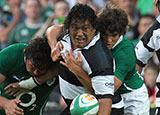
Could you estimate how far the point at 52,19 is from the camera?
30.2ft

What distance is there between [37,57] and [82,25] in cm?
74

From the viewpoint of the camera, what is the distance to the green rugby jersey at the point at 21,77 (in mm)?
5234

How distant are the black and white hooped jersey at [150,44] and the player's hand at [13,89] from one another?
143 cm

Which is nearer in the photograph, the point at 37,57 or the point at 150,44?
the point at 37,57

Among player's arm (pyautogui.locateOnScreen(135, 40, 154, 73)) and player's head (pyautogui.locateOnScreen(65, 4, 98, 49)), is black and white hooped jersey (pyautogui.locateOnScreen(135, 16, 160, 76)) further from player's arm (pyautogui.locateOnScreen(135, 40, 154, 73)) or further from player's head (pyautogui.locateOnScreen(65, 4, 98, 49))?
player's head (pyautogui.locateOnScreen(65, 4, 98, 49))

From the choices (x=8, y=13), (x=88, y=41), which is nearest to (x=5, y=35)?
(x=8, y=13)

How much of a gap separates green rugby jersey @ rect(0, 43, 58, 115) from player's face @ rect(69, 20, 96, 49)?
84 centimetres

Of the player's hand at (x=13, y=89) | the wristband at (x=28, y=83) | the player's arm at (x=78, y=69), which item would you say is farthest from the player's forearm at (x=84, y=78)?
the player's hand at (x=13, y=89)

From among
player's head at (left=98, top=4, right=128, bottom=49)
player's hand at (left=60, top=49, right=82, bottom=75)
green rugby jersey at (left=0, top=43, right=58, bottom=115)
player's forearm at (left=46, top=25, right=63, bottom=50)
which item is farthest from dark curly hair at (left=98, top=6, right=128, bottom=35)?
green rugby jersey at (left=0, top=43, right=58, bottom=115)

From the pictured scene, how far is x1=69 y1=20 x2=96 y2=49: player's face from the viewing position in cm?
469

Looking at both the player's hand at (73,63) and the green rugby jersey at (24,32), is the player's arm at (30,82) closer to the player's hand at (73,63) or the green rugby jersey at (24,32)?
the player's hand at (73,63)

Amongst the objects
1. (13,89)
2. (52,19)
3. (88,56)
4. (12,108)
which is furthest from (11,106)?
(52,19)

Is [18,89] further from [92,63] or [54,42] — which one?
[92,63]

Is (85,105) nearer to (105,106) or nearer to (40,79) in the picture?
(105,106)
